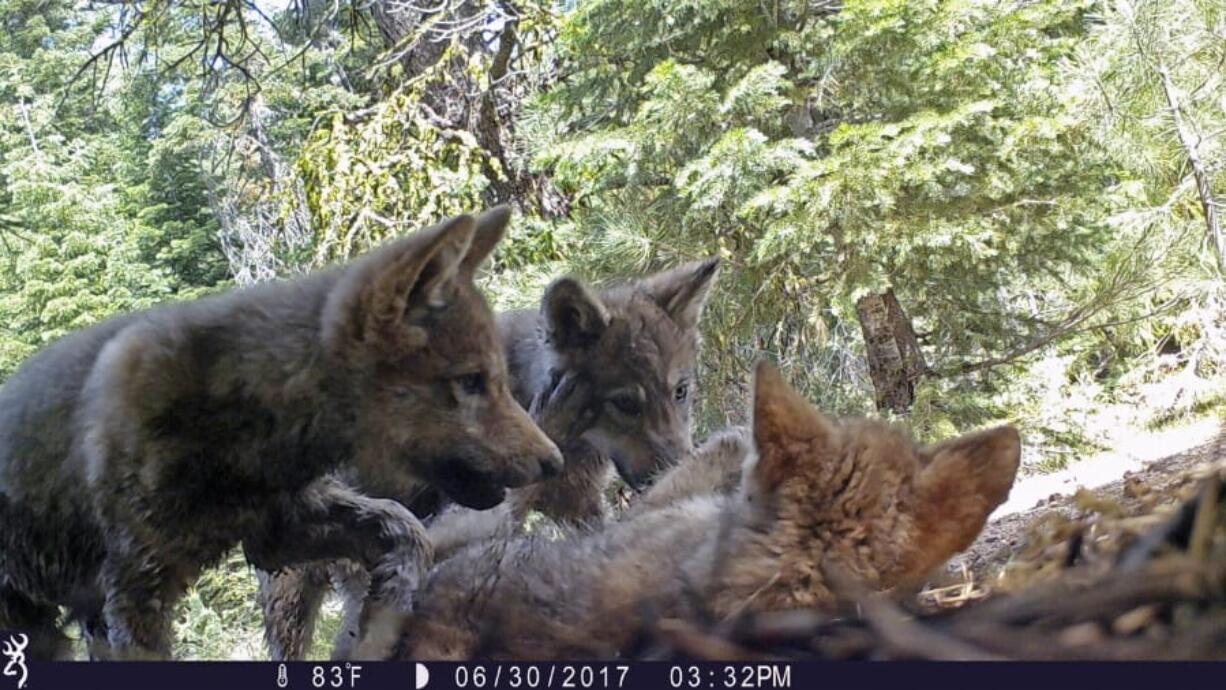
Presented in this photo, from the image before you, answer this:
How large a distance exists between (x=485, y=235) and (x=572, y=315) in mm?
444

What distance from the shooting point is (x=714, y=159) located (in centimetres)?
400

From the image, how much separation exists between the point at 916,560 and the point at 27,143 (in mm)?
2308

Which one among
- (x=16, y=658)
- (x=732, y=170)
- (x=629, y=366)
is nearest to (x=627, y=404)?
(x=629, y=366)

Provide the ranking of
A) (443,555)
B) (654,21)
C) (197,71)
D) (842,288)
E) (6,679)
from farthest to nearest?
(654,21), (842,288), (197,71), (443,555), (6,679)

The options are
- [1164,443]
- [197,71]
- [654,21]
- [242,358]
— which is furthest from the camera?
[654,21]

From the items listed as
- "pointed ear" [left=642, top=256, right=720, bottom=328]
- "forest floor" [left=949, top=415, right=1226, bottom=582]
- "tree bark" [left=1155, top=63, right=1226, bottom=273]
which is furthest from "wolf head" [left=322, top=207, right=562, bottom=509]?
"tree bark" [left=1155, top=63, right=1226, bottom=273]

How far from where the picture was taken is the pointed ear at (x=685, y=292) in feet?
7.85

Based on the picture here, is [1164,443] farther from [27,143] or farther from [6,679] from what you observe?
[27,143]

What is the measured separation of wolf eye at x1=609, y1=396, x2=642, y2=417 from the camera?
7.16 feet

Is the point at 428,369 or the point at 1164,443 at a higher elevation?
the point at 428,369

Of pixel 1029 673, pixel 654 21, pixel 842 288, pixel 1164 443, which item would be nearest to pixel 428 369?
pixel 1029 673

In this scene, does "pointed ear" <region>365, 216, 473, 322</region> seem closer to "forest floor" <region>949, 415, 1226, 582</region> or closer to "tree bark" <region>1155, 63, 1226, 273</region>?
"forest floor" <region>949, 415, 1226, 582</region>

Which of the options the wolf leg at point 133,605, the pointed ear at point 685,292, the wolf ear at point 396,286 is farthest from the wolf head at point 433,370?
the pointed ear at point 685,292

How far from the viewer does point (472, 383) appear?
1.65 meters
